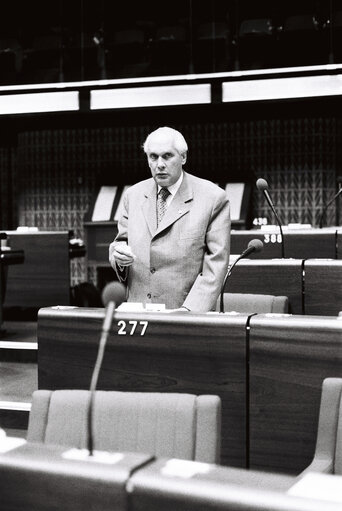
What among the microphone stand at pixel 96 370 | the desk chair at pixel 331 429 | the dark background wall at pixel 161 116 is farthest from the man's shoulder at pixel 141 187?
the dark background wall at pixel 161 116

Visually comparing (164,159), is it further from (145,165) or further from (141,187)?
(145,165)

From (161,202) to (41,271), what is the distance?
18.2 feet

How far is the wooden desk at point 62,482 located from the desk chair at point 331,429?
93cm

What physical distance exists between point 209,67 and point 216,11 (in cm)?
102

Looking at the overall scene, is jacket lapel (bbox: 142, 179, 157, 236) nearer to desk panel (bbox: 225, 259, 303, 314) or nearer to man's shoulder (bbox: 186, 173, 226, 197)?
man's shoulder (bbox: 186, 173, 226, 197)

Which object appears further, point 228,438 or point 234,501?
point 228,438

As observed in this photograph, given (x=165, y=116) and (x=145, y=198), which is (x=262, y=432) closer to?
(x=145, y=198)

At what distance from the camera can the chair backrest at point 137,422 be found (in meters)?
1.65

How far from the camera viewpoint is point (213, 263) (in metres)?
2.94

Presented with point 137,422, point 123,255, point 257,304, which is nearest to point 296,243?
point 257,304

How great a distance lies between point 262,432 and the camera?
7.80 feet

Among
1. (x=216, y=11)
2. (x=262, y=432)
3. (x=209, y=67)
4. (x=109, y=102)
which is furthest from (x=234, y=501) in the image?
(x=216, y=11)

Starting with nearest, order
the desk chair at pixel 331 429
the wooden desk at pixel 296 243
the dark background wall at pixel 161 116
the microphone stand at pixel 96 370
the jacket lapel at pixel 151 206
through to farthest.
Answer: the microphone stand at pixel 96 370 < the desk chair at pixel 331 429 < the jacket lapel at pixel 151 206 < the wooden desk at pixel 296 243 < the dark background wall at pixel 161 116

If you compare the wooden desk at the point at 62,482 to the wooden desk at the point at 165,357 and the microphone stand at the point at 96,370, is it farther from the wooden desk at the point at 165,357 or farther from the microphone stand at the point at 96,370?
the wooden desk at the point at 165,357
